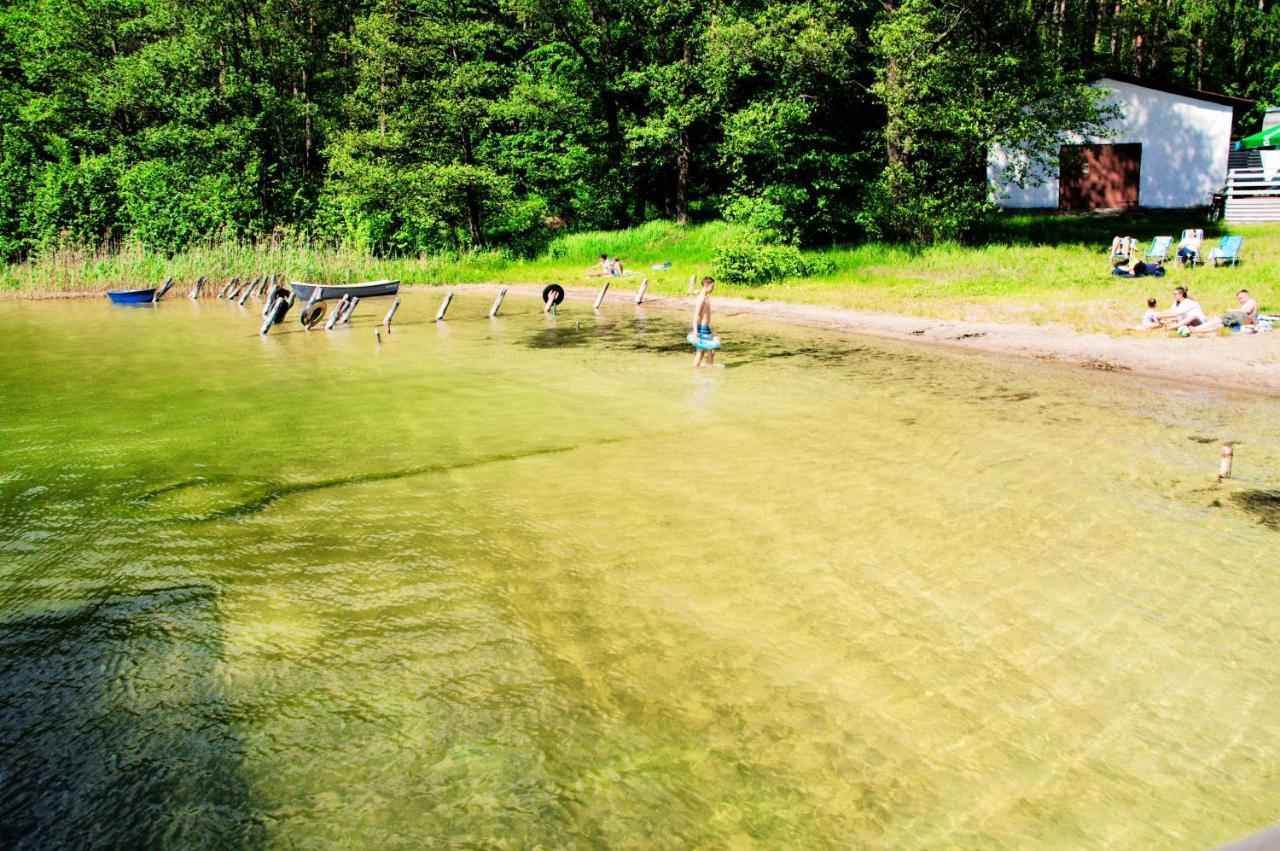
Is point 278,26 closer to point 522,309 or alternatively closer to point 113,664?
point 522,309

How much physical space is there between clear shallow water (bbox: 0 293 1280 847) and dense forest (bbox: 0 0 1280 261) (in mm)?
17299

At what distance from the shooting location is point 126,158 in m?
44.2

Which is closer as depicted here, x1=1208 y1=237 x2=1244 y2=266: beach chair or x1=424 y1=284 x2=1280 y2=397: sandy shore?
x1=424 y1=284 x2=1280 y2=397: sandy shore

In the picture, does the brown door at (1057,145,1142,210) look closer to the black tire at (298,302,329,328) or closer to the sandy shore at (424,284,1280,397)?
the sandy shore at (424,284,1280,397)

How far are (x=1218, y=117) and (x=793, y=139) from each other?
16.6 m

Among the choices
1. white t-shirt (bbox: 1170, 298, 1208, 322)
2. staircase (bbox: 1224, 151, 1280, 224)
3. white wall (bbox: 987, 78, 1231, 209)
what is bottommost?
white t-shirt (bbox: 1170, 298, 1208, 322)

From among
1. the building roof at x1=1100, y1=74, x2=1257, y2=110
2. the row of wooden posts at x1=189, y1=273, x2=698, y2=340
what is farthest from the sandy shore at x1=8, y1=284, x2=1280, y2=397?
the building roof at x1=1100, y1=74, x2=1257, y2=110

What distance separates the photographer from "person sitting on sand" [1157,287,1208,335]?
628 inches

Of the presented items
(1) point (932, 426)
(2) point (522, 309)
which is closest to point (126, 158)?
(2) point (522, 309)

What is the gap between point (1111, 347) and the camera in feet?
52.1

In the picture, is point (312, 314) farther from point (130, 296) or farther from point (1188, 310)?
point (1188, 310)

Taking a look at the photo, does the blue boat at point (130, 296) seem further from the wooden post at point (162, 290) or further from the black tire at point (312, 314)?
the black tire at point (312, 314)

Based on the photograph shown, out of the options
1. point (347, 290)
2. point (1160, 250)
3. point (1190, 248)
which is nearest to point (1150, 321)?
point (1160, 250)

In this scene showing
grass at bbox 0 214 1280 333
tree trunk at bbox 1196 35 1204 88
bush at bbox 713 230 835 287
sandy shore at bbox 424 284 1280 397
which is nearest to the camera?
sandy shore at bbox 424 284 1280 397
